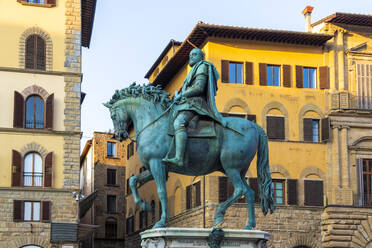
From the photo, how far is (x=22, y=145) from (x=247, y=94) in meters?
10.9

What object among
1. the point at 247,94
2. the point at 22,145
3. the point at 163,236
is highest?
the point at 247,94

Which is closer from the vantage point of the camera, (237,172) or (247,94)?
(237,172)

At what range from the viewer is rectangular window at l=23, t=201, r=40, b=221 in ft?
111

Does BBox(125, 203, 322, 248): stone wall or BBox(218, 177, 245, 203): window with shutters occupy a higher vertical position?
BBox(218, 177, 245, 203): window with shutters

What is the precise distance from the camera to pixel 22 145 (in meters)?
34.2

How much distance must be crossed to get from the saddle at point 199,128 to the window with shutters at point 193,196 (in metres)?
24.3

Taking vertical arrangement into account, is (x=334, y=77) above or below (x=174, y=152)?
above

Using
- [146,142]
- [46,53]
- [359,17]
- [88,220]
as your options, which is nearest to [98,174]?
[88,220]

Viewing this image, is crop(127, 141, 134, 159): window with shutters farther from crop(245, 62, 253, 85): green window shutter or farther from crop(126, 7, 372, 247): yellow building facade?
crop(245, 62, 253, 85): green window shutter

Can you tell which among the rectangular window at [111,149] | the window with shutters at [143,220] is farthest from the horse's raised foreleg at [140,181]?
the rectangular window at [111,149]

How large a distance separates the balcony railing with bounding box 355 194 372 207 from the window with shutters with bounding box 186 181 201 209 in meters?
7.60

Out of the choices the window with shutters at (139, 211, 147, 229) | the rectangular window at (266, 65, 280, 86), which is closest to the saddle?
the rectangular window at (266, 65, 280, 86)

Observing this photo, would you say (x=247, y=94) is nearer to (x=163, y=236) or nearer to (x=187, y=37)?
(x=187, y=37)

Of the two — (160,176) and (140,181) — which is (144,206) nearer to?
(140,181)
